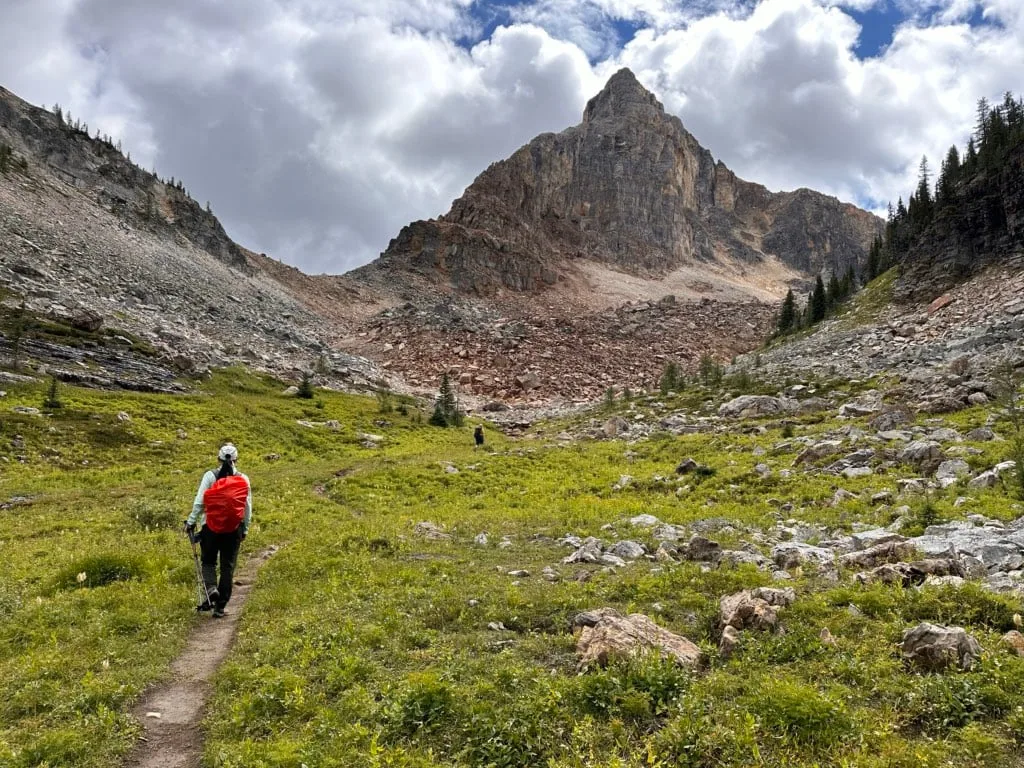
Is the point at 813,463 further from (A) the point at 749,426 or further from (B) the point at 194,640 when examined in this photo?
(B) the point at 194,640

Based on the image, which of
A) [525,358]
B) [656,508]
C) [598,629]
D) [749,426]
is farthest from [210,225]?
[598,629]

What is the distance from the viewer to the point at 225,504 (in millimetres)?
11562

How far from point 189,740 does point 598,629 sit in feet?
17.6

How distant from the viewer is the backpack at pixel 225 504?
1151cm

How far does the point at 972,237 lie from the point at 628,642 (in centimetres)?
7609

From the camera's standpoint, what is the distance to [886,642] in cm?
772

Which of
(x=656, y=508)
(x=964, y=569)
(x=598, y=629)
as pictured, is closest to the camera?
(x=598, y=629)

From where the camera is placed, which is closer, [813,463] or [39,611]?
[39,611]

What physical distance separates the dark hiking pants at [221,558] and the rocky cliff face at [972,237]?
6961 cm

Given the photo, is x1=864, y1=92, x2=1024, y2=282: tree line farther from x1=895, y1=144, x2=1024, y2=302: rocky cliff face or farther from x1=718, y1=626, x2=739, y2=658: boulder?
x1=718, y1=626, x2=739, y2=658: boulder

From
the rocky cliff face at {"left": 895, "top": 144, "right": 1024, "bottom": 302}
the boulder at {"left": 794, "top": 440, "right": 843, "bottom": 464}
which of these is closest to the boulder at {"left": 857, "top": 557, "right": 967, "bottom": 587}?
the boulder at {"left": 794, "top": 440, "right": 843, "bottom": 464}

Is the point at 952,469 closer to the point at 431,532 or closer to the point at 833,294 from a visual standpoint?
the point at 431,532

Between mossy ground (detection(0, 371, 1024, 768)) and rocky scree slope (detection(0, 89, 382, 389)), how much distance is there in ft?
106

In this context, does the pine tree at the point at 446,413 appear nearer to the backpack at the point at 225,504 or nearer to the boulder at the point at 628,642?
the backpack at the point at 225,504
